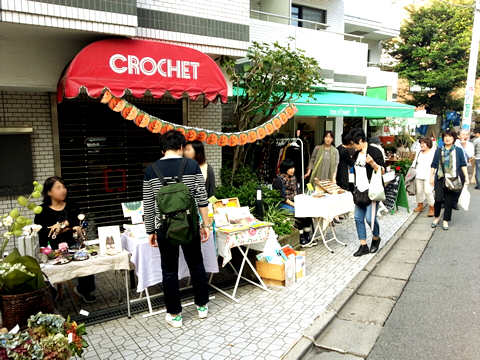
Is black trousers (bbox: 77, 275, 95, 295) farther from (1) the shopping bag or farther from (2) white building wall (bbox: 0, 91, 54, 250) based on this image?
(1) the shopping bag

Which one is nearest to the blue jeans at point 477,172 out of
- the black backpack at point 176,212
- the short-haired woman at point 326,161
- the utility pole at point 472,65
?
the utility pole at point 472,65

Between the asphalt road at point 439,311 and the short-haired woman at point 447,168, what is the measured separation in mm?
1178

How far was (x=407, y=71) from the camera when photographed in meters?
22.7

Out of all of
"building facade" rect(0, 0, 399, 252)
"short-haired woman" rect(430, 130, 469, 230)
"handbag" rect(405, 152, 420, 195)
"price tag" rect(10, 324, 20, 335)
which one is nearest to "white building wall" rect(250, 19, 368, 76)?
"building facade" rect(0, 0, 399, 252)

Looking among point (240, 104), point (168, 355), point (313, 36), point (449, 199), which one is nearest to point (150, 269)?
point (168, 355)

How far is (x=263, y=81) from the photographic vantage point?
28.2ft

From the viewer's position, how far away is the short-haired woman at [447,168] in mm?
8070

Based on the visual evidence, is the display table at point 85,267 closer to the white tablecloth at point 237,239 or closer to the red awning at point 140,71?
the white tablecloth at point 237,239

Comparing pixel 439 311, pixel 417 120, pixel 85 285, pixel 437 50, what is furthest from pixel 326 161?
pixel 437 50

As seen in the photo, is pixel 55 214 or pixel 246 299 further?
pixel 246 299

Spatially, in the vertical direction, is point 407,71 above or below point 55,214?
above

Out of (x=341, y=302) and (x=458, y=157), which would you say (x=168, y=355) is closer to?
(x=341, y=302)

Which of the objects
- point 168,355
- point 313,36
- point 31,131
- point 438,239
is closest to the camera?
point 168,355

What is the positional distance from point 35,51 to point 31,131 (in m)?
1.31
